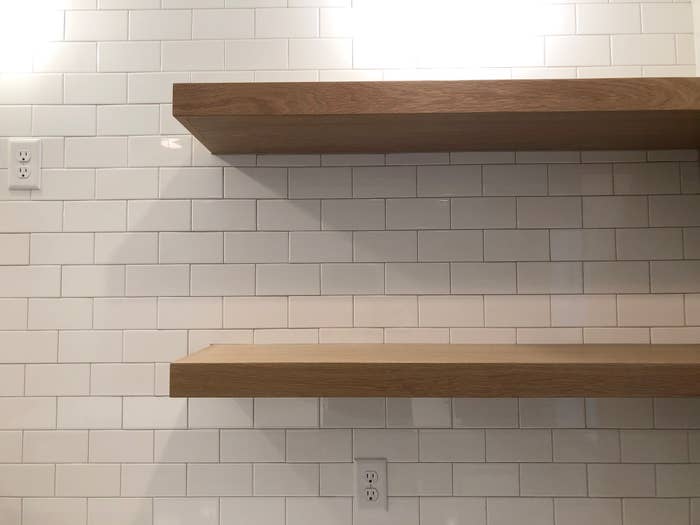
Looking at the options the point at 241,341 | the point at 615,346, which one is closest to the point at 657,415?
the point at 615,346

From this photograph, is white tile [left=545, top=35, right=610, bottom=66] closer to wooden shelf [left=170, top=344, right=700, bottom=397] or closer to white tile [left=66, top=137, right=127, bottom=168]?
wooden shelf [left=170, top=344, right=700, bottom=397]

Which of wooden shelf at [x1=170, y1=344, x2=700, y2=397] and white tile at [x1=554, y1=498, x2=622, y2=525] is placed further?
white tile at [x1=554, y1=498, x2=622, y2=525]

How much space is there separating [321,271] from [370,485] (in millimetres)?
473

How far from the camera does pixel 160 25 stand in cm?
137

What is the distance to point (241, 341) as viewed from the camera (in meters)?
1.33

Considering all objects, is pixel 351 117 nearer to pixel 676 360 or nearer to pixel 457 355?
pixel 457 355

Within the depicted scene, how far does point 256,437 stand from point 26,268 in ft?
2.07

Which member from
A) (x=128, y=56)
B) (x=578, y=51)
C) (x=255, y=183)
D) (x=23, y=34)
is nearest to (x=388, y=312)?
(x=255, y=183)

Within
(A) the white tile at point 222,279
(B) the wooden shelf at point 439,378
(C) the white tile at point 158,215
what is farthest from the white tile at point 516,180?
(C) the white tile at point 158,215

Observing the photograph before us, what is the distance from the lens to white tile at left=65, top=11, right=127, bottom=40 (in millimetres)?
1368

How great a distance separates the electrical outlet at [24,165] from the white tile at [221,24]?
438 mm

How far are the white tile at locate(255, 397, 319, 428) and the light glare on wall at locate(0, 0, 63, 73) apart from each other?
922mm

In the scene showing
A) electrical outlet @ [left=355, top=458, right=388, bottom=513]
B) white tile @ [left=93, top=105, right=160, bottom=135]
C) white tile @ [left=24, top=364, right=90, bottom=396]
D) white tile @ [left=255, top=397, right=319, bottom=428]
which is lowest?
electrical outlet @ [left=355, top=458, right=388, bottom=513]

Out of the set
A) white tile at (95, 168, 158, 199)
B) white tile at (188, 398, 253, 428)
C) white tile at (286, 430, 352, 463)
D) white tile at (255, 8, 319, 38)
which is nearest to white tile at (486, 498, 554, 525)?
white tile at (286, 430, 352, 463)
